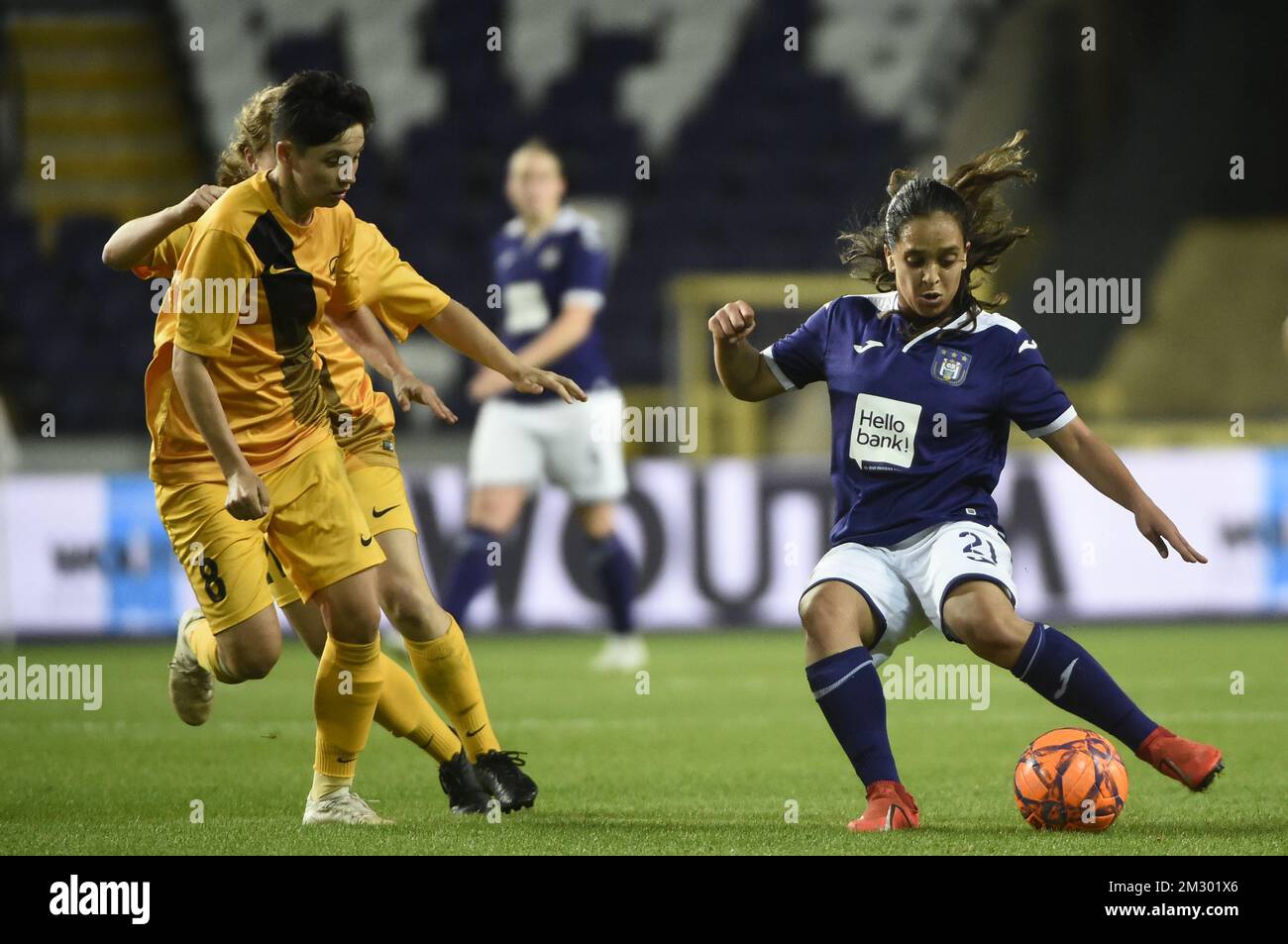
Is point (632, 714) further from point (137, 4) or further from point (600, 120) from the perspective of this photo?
point (137, 4)

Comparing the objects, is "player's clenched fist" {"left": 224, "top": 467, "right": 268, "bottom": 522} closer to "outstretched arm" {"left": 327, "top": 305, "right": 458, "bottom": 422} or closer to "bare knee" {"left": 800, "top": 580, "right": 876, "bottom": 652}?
"outstretched arm" {"left": 327, "top": 305, "right": 458, "bottom": 422}

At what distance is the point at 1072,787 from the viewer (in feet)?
14.0

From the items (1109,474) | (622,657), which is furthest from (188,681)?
(622,657)

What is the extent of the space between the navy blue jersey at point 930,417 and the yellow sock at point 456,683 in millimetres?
1013

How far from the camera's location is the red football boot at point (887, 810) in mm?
4234

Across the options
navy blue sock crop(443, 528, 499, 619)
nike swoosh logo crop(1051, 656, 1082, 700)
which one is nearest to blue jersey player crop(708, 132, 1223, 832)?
nike swoosh logo crop(1051, 656, 1082, 700)

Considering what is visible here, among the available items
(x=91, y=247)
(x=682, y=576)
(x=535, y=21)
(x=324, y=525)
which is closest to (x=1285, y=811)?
(x=324, y=525)

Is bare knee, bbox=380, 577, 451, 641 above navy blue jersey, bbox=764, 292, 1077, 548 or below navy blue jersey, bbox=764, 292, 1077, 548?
below

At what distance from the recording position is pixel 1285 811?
4559 mm

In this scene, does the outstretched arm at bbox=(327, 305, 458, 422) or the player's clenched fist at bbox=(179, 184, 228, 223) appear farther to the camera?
the outstretched arm at bbox=(327, 305, 458, 422)

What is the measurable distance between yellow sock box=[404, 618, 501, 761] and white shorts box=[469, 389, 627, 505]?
11.8ft

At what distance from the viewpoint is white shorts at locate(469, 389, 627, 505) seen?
8.46 meters

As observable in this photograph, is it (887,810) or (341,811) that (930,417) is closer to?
(887,810)

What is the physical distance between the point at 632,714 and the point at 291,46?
31.0ft
